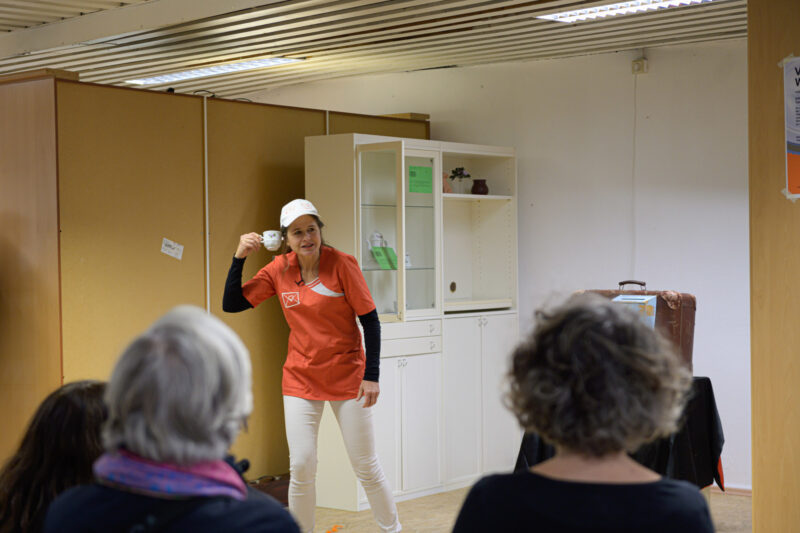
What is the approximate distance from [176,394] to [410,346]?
3959mm

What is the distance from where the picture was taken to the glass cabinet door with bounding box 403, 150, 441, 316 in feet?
17.5

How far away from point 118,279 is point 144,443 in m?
3.70

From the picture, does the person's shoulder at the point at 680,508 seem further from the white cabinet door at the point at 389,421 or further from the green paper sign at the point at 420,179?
the green paper sign at the point at 420,179

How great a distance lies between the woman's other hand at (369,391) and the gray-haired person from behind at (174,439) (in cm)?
253

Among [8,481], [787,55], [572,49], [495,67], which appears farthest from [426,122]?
[8,481]

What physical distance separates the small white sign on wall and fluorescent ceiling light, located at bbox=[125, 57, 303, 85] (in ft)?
5.42

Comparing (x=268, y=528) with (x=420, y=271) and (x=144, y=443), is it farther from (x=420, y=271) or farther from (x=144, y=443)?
(x=420, y=271)

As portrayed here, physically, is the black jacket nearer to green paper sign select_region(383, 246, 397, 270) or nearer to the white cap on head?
the white cap on head

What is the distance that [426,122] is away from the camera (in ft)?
20.6

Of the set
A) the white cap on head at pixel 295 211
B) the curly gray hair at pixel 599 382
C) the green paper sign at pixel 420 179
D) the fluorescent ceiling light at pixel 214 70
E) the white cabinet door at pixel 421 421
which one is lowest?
the white cabinet door at pixel 421 421

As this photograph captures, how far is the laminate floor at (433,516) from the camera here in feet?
15.3

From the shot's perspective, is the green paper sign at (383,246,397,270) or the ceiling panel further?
the green paper sign at (383,246,397,270)

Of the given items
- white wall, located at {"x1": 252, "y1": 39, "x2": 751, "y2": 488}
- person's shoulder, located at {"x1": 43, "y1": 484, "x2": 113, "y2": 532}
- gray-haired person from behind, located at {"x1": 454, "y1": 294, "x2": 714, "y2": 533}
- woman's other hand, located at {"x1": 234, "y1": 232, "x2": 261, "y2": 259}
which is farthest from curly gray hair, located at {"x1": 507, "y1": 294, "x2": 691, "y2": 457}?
white wall, located at {"x1": 252, "y1": 39, "x2": 751, "y2": 488}

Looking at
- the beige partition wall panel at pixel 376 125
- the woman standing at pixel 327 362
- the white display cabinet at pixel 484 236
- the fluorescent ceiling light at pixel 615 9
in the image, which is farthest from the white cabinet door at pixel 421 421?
the fluorescent ceiling light at pixel 615 9
